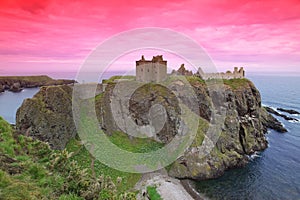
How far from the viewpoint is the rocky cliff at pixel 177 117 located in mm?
37219

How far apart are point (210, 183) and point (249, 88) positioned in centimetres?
3514

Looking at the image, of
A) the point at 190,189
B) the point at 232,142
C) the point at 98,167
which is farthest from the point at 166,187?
the point at 232,142

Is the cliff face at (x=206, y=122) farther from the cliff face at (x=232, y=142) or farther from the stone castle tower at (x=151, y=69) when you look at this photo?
the stone castle tower at (x=151, y=69)

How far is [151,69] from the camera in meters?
53.7

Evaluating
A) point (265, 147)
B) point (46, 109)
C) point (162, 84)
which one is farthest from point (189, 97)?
point (46, 109)

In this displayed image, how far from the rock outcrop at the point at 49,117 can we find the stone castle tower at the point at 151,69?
1811cm

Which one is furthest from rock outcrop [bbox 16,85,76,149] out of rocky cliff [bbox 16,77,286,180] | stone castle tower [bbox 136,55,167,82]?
stone castle tower [bbox 136,55,167,82]

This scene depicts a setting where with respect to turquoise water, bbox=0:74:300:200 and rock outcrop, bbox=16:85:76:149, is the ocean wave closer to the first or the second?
turquoise water, bbox=0:74:300:200

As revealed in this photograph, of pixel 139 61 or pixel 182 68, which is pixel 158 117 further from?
pixel 182 68

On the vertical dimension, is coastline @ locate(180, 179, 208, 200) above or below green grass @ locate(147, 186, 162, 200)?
below

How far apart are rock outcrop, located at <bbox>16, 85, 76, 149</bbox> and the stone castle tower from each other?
1811 centimetres

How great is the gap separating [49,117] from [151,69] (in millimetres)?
25509

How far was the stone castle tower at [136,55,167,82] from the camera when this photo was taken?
5341 centimetres

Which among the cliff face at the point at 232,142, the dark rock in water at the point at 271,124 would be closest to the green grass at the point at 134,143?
the cliff face at the point at 232,142
